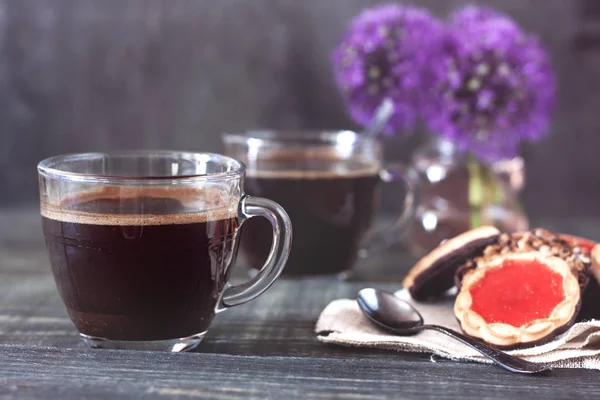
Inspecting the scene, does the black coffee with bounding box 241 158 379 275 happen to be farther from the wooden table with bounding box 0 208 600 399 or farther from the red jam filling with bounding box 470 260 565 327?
the red jam filling with bounding box 470 260 565 327

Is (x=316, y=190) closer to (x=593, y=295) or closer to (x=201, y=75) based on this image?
(x=593, y=295)

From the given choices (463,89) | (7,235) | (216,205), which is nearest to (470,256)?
(216,205)

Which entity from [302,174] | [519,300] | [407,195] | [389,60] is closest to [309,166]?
[302,174]

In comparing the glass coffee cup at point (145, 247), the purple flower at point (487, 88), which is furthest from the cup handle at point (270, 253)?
the purple flower at point (487, 88)

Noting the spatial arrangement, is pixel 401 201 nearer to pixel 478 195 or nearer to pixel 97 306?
pixel 478 195

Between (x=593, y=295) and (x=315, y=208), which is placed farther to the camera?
(x=315, y=208)

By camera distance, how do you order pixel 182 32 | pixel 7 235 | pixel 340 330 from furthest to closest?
pixel 182 32, pixel 7 235, pixel 340 330
